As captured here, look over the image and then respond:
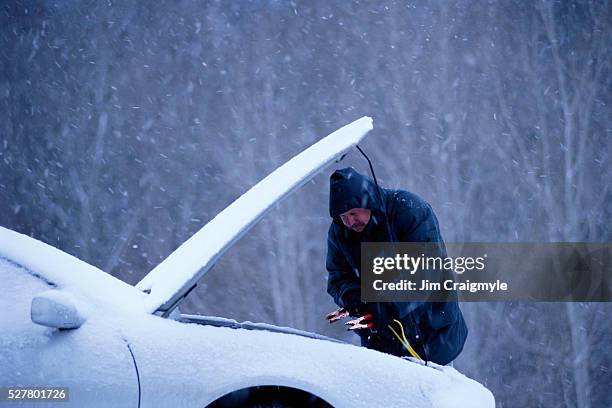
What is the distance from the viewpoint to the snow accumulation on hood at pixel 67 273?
2.64m

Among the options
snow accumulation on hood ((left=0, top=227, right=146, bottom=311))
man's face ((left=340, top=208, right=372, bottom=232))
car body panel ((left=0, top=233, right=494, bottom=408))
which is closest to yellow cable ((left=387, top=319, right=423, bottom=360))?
man's face ((left=340, top=208, right=372, bottom=232))

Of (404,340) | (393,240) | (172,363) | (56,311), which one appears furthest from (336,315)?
(56,311)

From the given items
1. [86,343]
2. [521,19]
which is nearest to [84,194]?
[521,19]

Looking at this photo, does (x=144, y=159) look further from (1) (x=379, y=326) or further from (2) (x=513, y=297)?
(1) (x=379, y=326)

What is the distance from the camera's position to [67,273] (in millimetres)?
2697

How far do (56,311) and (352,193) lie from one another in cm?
160

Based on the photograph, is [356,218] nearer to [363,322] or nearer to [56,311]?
[363,322]

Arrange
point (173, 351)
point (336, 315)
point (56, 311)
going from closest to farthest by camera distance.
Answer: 1. point (56, 311)
2. point (173, 351)
3. point (336, 315)

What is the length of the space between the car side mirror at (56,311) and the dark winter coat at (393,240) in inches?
58.5

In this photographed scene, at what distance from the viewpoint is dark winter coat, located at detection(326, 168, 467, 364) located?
11.7ft

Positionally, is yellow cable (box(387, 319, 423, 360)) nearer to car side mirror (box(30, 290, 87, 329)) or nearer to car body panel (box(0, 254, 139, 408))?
car body panel (box(0, 254, 139, 408))

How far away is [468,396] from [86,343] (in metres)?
1.39

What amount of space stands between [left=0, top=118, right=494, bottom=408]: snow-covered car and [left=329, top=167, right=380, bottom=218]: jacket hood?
80 centimetres

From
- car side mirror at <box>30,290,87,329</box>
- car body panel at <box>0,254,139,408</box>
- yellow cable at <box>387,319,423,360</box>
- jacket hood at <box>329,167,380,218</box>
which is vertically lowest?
car body panel at <box>0,254,139,408</box>
